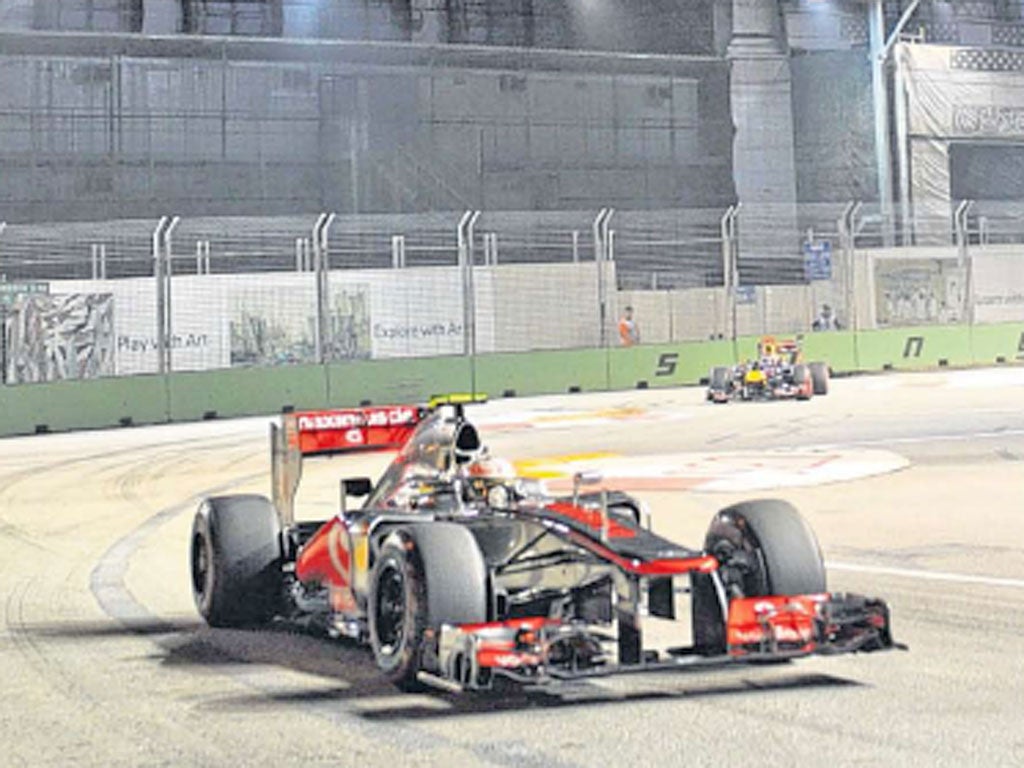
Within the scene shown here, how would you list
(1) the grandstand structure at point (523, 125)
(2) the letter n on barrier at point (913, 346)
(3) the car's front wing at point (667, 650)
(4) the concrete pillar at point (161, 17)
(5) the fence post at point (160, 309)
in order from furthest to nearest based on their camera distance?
(4) the concrete pillar at point (161, 17) < (1) the grandstand structure at point (523, 125) < (2) the letter n on barrier at point (913, 346) < (5) the fence post at point (160, 309) < (3) the car's front wing at point (667, 650)

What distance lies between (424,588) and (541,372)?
1065 inches

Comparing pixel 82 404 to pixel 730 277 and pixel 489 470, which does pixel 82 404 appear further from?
pixel 489 470

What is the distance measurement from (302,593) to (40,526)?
6.44 metres

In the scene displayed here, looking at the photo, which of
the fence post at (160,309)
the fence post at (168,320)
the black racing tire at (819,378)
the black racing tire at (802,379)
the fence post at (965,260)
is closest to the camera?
the black racing tire at (802,379)

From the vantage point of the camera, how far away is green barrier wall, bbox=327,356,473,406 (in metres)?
30.6

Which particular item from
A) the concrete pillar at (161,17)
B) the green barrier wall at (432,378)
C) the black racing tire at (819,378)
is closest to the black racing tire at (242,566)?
the green barrier wall at (432,378)

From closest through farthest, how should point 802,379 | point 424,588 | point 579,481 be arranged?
point 424,588
point 579,481
point 802,379

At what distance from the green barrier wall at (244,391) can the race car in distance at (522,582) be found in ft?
71.7

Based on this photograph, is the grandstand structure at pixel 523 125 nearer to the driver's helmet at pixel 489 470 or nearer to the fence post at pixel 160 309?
the fence post at pixel 160 309

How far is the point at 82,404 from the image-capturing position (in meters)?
28.5

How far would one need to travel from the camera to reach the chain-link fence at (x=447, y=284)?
29.6 metres

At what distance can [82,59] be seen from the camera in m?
38.4

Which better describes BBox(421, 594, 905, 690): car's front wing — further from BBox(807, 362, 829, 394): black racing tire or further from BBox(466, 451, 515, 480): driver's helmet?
BBox(807, 362, 829, 394): black racing tire

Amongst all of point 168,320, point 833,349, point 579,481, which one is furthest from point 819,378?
point 579,481
